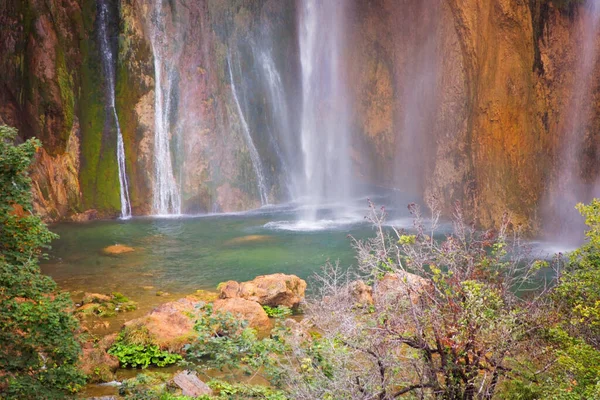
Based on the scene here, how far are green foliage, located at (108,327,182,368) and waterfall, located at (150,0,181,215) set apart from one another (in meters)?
19.6

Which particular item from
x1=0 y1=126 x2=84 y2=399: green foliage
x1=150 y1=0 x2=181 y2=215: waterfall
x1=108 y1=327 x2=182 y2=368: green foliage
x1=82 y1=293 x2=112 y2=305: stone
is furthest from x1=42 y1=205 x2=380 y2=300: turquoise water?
x1=0 y1=126 x2=84 y2=399: green foliage

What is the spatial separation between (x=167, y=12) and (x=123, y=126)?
7693mm

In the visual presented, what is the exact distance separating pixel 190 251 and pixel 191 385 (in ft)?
42.2

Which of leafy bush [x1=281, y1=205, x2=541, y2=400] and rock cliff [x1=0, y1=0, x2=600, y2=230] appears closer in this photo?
leafy bush [x1=281, y1=205, x2=541, y2=400]

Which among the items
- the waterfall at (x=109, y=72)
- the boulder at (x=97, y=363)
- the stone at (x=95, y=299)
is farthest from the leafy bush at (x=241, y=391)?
the waterfall at (x=109, y=72)

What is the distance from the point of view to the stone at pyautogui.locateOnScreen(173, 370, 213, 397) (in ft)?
33.3

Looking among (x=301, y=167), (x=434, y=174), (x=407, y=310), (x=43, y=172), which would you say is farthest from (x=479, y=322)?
(x=301, y=167)

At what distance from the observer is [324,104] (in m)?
41.8

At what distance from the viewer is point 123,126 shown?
31.9m

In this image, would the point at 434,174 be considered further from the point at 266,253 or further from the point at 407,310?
the point at 407,310

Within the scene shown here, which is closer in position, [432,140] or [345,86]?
[432,140]

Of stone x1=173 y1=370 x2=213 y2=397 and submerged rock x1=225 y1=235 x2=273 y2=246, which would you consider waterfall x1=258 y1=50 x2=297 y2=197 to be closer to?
submerged rock x1=225 y1=235 x2=273 y2=246

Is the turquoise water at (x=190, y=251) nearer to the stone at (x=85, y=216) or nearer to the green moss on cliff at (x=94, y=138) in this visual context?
the stone at (x=85, y=216)

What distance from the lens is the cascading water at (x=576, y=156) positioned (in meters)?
20.2
